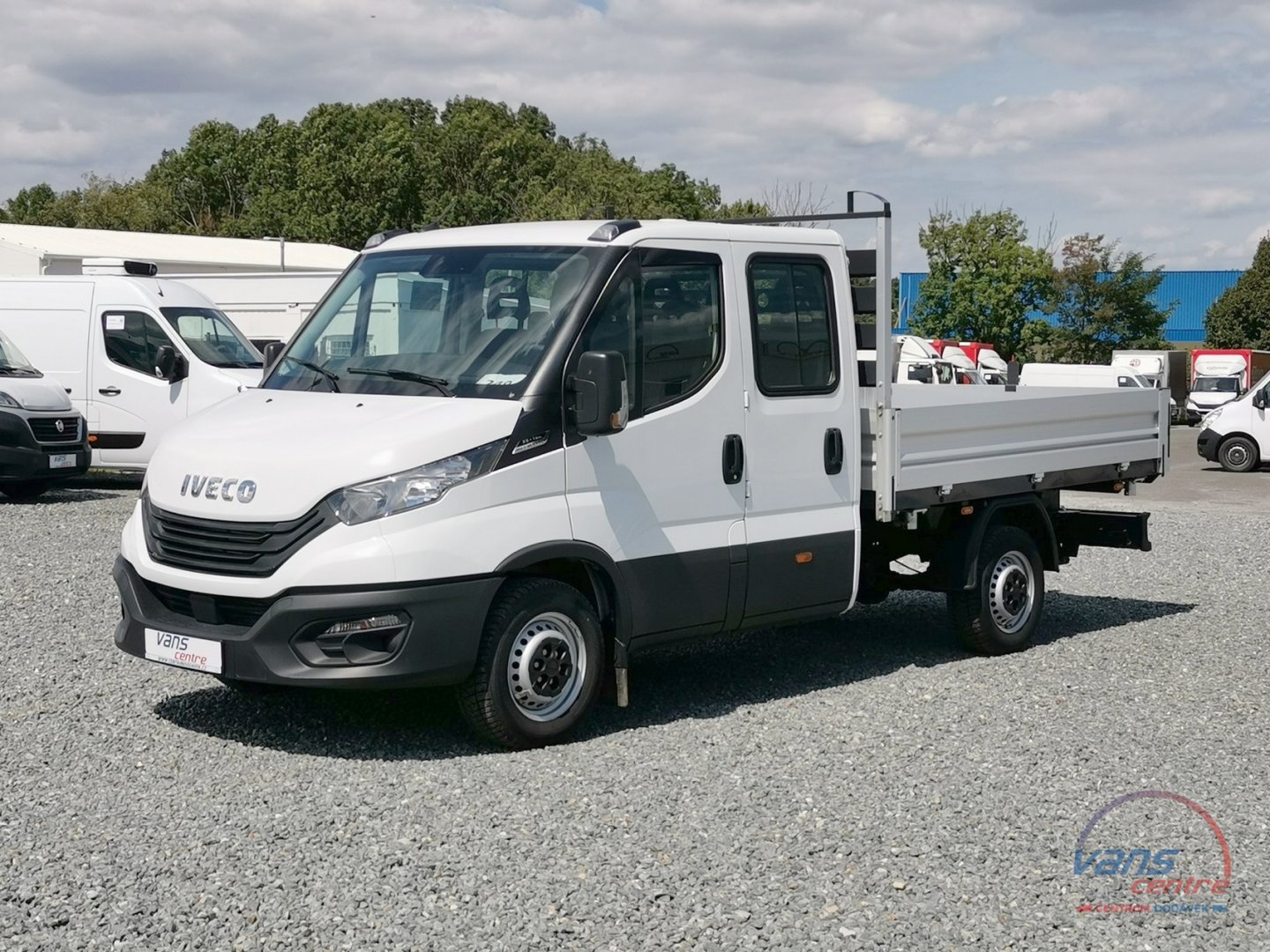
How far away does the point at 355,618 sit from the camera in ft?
21.2

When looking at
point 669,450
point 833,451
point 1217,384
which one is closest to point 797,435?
point 833,451

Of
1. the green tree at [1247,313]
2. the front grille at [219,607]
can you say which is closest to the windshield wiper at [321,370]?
the front grille at [219,607]

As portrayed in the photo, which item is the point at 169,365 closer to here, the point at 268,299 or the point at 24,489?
the point at 24,489

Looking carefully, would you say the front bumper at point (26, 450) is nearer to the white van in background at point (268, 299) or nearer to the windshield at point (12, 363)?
the windshield at point (12, 363)

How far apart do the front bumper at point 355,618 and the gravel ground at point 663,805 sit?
407mm

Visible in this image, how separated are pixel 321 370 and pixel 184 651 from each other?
4.96 ft

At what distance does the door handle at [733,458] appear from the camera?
25.0 ft

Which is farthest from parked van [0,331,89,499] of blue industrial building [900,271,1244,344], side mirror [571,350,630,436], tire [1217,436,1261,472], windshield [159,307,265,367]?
blue industrial building [900,271,1244,344]

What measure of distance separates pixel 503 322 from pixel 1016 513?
3.94 metres

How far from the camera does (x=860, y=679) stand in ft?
28.6

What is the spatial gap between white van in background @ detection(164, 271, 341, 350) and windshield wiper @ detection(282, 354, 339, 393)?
16.9m

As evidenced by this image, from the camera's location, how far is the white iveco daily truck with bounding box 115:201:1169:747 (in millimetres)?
6512

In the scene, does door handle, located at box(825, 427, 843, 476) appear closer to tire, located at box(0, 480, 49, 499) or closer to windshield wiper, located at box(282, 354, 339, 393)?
windshield wiper, located at box(282, 354, 339, 393)

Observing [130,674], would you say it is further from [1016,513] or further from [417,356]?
[1016,513]
